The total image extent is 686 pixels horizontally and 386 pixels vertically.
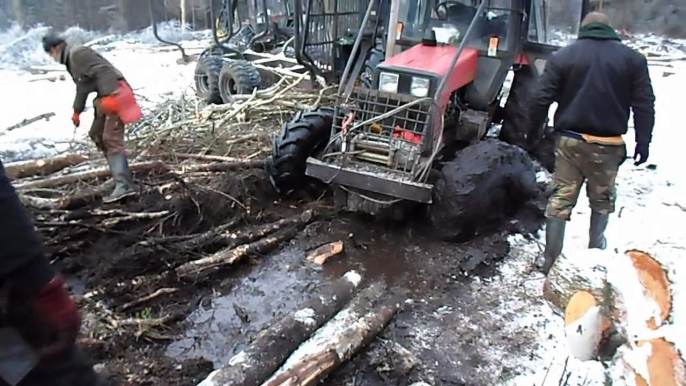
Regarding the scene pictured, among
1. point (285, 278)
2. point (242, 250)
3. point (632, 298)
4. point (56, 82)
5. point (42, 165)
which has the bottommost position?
point (56, 82)

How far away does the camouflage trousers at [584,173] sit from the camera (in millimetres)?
4320

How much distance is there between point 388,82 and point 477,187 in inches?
44.8

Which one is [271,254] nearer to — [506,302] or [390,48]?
[506,302]

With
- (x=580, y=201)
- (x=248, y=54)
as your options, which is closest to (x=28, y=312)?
(x=580, y=201)

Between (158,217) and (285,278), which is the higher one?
(158,217)

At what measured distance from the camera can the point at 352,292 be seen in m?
Result: 4.26

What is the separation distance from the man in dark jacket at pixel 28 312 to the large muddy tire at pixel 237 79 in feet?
23.9

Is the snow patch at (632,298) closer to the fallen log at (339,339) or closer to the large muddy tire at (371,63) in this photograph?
the fallen log at (339,339)

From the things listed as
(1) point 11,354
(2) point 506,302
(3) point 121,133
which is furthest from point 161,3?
(1) point 11,354

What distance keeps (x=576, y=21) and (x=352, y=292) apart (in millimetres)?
3935

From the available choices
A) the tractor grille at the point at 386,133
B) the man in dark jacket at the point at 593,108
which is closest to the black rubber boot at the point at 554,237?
the man in dark jacket at the point at 593,108

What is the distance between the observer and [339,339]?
11.7 ft

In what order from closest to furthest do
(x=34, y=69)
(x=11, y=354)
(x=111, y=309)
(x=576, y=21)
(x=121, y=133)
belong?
(x=11, y=354)
(x=111, y=309)
(x=121, y=133)
(x=576, y=21)
(x=34, y=69)

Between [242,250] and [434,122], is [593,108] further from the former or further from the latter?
[242,250]
